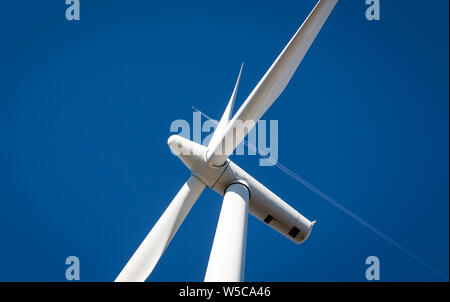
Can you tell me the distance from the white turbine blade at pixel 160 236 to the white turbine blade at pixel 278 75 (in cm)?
179

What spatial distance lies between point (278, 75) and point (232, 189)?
3.12 meters

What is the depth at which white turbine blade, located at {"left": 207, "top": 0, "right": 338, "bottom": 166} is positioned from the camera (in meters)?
8.91

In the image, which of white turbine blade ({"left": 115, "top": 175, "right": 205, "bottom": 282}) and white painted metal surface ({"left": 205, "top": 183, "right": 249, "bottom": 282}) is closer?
white painted metal surface ({"left": 205, "top": 183, "right": 249, "bottom": 282})

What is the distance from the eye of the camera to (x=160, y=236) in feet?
31.1

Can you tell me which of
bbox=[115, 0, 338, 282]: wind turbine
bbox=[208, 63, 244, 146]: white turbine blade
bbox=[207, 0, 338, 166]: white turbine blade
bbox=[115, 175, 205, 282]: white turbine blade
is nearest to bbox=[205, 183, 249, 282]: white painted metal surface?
bbox=[115, 0, 338, 282]: wind turbine

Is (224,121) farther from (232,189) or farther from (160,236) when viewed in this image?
(160,236)

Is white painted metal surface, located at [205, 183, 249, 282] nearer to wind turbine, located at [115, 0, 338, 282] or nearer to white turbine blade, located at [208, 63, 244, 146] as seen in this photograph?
wind turbine, located at [115, 0, 338, 282]

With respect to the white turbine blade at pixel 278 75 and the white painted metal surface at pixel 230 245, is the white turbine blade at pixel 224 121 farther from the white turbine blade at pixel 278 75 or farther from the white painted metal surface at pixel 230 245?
the white painted metal surface at pixel 230 245

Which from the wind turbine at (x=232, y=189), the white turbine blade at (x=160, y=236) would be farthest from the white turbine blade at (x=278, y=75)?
the white turbine blade at (x=160, y=236)

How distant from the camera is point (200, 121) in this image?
1248 cm

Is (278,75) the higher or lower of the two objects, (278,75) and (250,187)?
the higher

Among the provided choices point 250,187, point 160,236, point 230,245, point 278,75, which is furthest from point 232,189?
point 230,245
